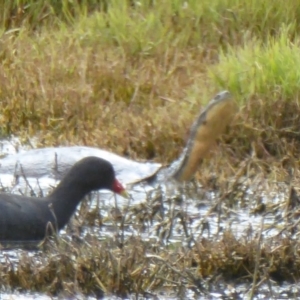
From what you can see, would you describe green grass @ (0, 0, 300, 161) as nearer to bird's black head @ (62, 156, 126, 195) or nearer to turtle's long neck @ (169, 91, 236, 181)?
turtle's long neck @ (169, 91, 236, 181)

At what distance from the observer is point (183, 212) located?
229 inches

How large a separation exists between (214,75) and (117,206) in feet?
5.71

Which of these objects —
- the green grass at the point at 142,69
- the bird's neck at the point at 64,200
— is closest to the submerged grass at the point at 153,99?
the green grass at the point at 142,69

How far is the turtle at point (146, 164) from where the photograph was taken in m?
6.70

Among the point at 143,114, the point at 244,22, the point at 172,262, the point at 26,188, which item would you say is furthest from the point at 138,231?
the point at 244,22

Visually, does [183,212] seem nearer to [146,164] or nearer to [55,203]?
[55,203]

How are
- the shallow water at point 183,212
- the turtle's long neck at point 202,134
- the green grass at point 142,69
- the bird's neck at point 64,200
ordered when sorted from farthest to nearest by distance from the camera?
the green grass at point 142,69
the turtle's long neck at point 202,134
the bird's neck at point 64,200
the shallow water at point 183,212

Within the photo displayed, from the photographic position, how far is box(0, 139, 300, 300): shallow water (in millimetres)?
5230

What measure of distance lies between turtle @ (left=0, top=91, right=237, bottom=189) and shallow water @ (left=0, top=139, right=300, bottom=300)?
1 cm

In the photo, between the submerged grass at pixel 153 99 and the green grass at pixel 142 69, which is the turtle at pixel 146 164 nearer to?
the submerged grass at pixel 153 99

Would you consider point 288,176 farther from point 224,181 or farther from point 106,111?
point 106,111

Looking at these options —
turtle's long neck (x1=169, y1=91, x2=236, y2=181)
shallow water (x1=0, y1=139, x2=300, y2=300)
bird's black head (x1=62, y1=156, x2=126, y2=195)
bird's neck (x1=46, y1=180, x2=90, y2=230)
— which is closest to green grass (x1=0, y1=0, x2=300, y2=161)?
turtle's long neck (x1=169, y1=91, x2=236, y2=181)

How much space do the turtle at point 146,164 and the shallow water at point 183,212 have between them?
0.04ft

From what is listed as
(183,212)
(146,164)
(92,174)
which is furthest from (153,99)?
(183,212)
